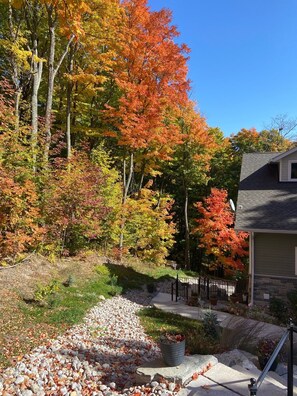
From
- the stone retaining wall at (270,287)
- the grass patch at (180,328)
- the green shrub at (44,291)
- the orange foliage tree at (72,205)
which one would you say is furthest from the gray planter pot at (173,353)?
the stone retaining wall at (270,287)

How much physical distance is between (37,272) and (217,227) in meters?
11.3

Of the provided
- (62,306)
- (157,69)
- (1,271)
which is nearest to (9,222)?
(1,271)

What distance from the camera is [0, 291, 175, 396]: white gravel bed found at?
453cm

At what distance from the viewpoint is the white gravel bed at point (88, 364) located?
14.9 feet

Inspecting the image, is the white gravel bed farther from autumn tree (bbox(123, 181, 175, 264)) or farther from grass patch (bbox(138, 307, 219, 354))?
autumn tree (bbox(123, 181, 175, 264))

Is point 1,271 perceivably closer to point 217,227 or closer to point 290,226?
point 290,226

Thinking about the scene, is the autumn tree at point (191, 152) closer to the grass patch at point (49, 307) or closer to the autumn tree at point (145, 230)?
the autumn tree at point (145, 230)

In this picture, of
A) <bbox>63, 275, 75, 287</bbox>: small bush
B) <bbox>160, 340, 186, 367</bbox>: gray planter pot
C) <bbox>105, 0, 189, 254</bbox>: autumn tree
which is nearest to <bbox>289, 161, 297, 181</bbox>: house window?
<bbox>105, 0, 189, 254</bbox>: autumn tree

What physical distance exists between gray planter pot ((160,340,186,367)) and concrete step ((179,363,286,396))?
0.37 metres

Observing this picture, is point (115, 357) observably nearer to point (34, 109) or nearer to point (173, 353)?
point (173, 353)

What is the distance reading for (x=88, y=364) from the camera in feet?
17.7

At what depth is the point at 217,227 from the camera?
59.6 feet

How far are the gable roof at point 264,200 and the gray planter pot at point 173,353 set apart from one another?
7.31 metres

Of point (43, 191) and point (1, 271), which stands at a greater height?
point (43, 191)
